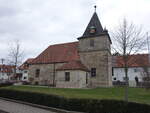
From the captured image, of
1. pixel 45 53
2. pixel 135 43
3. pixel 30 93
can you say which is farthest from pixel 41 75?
pixel 135 43

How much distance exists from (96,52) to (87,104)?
67.7 feet

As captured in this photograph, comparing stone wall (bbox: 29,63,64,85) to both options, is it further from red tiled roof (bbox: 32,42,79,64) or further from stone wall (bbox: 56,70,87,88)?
stone wall (bbox: 56,70,87,88)

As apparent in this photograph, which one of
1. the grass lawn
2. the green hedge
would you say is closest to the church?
the grass lawn

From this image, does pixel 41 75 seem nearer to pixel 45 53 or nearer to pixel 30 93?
pixel 45 53

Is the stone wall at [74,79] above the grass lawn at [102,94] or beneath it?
A: above

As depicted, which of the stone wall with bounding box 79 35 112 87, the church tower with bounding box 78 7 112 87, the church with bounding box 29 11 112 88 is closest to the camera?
Answer: the church with bounding box 29 11 112 88

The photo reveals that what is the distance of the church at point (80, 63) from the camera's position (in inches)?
1106

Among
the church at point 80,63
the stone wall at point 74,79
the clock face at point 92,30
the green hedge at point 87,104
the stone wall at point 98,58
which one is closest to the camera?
the green hedge at point 87,104

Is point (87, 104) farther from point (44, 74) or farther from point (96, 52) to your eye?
point (44, 74)

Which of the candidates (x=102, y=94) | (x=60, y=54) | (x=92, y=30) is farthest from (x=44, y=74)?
(x=102, y=94)

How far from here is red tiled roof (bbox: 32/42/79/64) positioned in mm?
32263

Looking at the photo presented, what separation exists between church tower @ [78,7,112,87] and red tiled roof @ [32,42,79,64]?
195 cm

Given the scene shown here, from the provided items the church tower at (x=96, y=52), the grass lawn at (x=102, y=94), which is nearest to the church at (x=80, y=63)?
the church tower at (x=96, y=52)

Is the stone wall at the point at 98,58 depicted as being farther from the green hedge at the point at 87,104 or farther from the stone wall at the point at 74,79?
the green hedge at the point at 87,104
